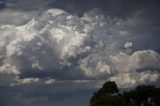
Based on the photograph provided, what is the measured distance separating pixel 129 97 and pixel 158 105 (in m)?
14.5

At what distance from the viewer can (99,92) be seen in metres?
197

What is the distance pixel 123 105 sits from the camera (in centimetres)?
18000

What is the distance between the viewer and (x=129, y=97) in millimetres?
194625

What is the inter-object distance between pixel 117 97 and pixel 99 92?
17.1 metres

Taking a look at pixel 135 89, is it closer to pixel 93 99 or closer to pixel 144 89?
pixel 144 89

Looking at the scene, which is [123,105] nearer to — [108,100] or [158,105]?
[108,100]

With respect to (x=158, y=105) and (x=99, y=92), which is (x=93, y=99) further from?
(x=158, y=105)

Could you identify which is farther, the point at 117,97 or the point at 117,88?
the point at 117,88

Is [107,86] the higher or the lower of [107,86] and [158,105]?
the higher

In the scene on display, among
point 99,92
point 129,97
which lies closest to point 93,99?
point 99,92

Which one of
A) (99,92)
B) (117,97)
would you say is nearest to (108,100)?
(117,97)

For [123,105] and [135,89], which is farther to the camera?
[135,89]

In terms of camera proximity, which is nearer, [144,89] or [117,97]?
[117,97]

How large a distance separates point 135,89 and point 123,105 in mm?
21182
